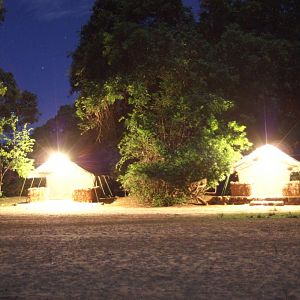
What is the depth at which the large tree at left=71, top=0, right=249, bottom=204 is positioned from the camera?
81.4 feet

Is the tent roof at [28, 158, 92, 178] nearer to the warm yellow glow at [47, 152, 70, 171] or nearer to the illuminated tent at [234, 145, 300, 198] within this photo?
the warm yellow glow at [47, 152, 70, 171]

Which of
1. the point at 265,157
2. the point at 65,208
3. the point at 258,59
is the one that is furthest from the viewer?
the point at 258,59

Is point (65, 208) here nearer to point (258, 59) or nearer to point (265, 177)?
point (265, 177)

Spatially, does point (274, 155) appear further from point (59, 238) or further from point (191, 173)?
point (59, 238)

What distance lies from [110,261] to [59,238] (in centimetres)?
347

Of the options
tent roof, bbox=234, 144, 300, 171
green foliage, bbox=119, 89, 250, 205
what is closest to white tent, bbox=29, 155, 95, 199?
green foliage, bbox=119, 89, 250, 205

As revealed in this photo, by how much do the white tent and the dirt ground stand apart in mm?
17117

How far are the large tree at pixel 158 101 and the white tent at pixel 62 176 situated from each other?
3.03m

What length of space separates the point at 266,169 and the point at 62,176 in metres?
12.1

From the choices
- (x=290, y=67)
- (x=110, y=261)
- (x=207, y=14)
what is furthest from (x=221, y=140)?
(x=110, y=261)

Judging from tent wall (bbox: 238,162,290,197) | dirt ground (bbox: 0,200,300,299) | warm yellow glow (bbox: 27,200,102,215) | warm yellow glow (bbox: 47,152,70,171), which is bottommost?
dirt ground (bbox: 0,200,300,299)

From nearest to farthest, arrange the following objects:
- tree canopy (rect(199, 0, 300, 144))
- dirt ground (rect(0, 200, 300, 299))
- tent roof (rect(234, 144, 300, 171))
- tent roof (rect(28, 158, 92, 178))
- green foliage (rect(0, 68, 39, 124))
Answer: dirt ground (rect(0, 200, 300, 299)), tent roof (rect(234, 144, 300, 171)), tree canopy (rect(199, 0, 300, 144)), tent roof (rect(28, 158, 92, 178)), green foliage (rect(0, 68, 39, 124))

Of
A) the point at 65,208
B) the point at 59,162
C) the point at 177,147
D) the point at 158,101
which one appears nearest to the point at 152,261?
the point at 65,208

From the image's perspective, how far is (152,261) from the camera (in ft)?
28.2
